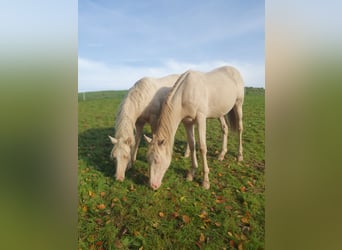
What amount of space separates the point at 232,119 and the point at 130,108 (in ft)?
4.48

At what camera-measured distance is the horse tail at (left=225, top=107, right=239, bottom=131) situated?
9.88ft

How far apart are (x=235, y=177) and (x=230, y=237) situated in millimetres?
643

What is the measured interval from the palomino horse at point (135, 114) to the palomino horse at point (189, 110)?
195 mm

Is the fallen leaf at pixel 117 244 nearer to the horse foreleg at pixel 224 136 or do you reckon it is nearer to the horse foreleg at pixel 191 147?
the horse foreleg at pixel 191 147

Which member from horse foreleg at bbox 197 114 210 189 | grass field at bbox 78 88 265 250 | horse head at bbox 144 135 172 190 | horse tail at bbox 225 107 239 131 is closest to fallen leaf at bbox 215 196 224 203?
grass field at bbox 78 88 265 250

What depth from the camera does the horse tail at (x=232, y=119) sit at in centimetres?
301

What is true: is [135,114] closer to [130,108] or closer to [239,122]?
[130,108]

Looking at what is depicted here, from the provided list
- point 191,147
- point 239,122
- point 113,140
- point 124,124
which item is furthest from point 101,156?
point 239,122

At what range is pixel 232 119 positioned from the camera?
310cm

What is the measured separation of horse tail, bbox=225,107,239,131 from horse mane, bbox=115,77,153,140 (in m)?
1.13

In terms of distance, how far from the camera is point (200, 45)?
243 cm

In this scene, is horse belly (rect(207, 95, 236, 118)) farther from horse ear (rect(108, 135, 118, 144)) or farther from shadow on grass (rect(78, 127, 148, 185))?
horse ear (rect(108, 135, 118, 144))

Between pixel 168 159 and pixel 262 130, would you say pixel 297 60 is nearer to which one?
pixel 262 130

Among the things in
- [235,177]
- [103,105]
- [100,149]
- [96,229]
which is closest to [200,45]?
[103,105]
